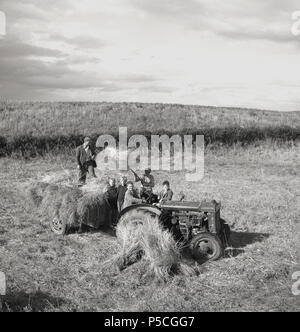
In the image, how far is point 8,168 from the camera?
20.1m

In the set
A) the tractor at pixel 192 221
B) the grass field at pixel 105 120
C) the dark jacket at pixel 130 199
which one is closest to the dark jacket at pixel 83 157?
the dark jacket at pixel 130 199

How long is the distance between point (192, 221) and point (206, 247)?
0.66 meters

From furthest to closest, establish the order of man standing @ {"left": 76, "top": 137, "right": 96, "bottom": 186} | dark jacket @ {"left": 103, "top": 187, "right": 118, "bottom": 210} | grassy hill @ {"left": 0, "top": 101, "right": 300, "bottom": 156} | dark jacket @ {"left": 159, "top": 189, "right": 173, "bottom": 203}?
grassy hill @ {"left": 0, "top": 101, "right": 300, "bottom": 156} < man standing @ {"left": 76, "top": 137, "right": 96, "bottom": 186} < dark jacket @ {"left": 103, "top": 187, "right": 118, "bottom": 210} < dark jacket @ {"left": 159, "top": 189, "right": 173, "bottom": 203}

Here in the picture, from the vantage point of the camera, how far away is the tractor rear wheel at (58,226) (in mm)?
11000

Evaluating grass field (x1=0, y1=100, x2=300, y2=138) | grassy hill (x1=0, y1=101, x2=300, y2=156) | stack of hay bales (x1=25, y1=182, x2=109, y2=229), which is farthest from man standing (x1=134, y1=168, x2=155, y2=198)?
grass field (x1=0, y1=100, x2=300, y2=138)

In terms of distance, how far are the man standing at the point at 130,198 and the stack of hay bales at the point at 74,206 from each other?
0.74 meters

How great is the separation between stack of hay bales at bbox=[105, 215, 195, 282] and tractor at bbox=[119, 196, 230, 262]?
1.01 ft

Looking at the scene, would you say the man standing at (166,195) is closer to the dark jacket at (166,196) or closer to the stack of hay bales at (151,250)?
the dark jacket at (166,196)

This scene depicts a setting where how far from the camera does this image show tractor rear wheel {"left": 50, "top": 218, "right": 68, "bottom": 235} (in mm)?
11000

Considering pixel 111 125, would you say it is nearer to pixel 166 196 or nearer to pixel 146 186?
pixel 146 186

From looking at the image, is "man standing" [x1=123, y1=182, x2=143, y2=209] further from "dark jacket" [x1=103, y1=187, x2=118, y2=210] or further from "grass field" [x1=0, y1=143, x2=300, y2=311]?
"grass field" [x1=0, y1=143, x2=300, y2=311]

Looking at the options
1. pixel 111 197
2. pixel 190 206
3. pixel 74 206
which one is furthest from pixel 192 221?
pixel 74 206

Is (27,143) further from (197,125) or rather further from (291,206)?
(291,206)
